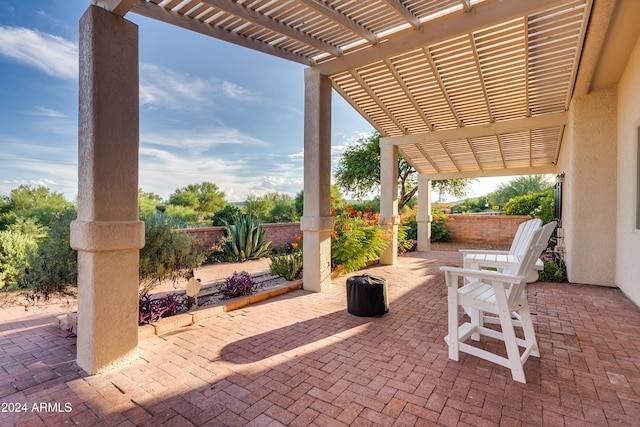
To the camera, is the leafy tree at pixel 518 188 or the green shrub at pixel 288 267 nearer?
the green shrub at pixel 288 267

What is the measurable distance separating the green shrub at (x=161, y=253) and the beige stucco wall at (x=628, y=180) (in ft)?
19.3

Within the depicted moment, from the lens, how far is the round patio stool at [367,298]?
3811 mm

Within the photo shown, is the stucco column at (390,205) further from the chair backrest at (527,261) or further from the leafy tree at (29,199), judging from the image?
the leafy tree at (29,199)

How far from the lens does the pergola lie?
8.13 feet

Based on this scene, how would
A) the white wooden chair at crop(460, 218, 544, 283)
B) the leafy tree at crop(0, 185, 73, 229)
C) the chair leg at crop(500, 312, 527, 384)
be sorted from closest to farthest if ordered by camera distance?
the chair leg at crop(500, 312, 527, 384) → the white wooden chair at crop(460, 218, 544, 283) → the leafy tree at crop(0, 185, 73, 229)

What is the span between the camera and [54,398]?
7.02ft

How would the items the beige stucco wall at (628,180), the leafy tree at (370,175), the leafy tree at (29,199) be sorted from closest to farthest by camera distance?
the beige stucco wall at (628,180), the leafy tree at (370,175), the leafy tree at (29,199)

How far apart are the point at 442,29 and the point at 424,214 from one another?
7633 millimetres

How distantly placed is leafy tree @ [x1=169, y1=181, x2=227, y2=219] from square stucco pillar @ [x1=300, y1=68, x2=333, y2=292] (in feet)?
71.7

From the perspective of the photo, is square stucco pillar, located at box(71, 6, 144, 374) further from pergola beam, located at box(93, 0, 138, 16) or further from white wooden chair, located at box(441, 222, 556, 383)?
white wooden chair, located at box(441, 222, 556, 383)

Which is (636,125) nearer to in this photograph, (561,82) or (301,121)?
(561,82)

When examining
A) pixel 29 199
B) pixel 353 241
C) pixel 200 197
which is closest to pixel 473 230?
pixel 353 241

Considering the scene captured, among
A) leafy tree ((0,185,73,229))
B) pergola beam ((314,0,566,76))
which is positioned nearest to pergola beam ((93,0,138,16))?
pergola beam ((314,0,566,76))

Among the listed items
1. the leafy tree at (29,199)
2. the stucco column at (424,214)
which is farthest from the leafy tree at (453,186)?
the leafy tree at (29,199)
